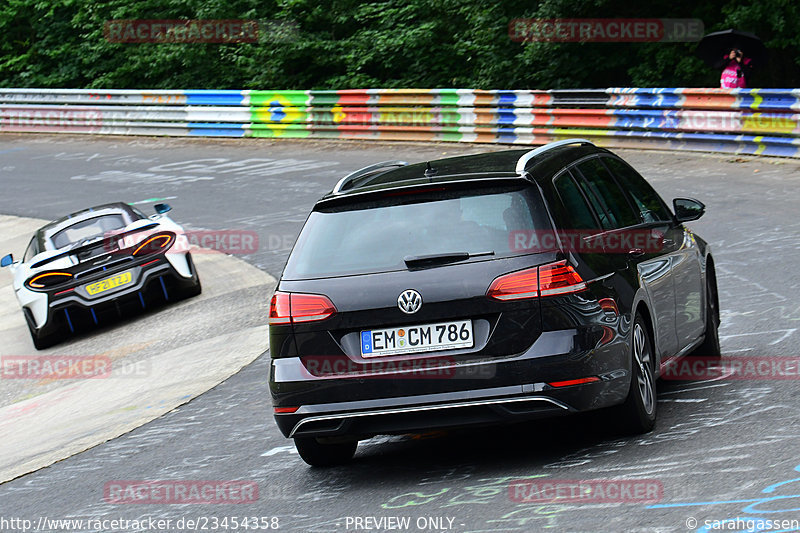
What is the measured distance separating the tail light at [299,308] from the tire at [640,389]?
161 cm

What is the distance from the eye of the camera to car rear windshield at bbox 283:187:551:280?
6.12 metres

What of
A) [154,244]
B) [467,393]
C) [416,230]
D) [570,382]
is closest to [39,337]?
[154,244]

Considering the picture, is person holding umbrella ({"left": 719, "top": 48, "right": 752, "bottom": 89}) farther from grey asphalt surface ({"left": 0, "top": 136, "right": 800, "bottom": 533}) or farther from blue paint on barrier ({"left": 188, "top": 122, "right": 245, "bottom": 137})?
blue paint on barrier ({"left": 188, "top": 122, "right": 245, "bottom": 137})

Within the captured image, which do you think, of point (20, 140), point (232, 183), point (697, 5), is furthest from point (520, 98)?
point (20, 140)

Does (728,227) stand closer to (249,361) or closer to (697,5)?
(249,361)

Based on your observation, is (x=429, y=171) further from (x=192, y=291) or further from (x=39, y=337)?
(x=192, y=291)

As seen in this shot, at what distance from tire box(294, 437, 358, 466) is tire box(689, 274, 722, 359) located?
8.88ft

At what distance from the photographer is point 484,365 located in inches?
234

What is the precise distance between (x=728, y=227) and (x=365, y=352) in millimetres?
8553

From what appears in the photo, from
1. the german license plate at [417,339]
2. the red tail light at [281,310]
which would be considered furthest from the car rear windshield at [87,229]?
the german license plate at [417,339]

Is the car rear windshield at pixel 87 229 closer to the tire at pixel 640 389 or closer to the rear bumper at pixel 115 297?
the rear bumper at pixel 115 297

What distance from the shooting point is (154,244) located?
13.9m

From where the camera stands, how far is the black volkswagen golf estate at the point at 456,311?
19.6 feet

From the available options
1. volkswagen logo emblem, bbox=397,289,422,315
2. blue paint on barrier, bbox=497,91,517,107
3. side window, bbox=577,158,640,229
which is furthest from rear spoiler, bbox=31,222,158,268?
blue paint on barrier, bbox=497,91,517,107
